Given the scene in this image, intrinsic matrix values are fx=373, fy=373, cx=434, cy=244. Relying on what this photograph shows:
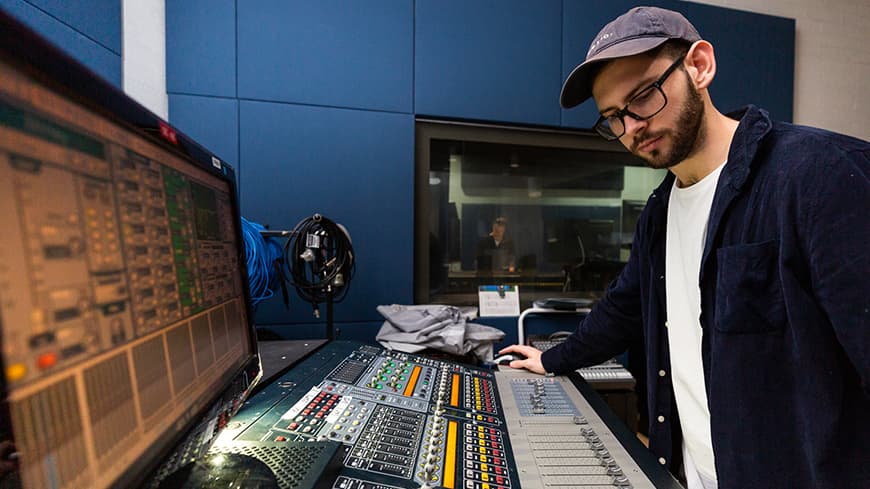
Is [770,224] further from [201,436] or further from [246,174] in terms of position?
[246,174]

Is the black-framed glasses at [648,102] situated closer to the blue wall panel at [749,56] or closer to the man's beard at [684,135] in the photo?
the man's beard at [684,135]

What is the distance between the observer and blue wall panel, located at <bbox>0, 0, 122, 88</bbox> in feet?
3.68

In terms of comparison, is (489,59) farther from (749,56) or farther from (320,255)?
(749,56)

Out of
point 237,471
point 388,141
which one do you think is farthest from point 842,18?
point 237,471

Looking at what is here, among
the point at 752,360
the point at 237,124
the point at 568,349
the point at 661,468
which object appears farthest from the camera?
the point at 237,124

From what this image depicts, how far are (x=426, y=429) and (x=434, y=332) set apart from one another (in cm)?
85

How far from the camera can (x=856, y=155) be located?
74 centimetres

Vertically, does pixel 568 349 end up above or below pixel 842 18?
below

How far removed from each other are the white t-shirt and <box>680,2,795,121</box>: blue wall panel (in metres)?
2.00

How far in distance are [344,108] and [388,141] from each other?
0.93 feet

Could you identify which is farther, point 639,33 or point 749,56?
point 749,56

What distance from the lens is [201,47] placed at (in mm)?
1833

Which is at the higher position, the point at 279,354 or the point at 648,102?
the point at 648,102

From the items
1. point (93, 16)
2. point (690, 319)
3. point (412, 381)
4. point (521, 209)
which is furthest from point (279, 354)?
point (521, 209)
